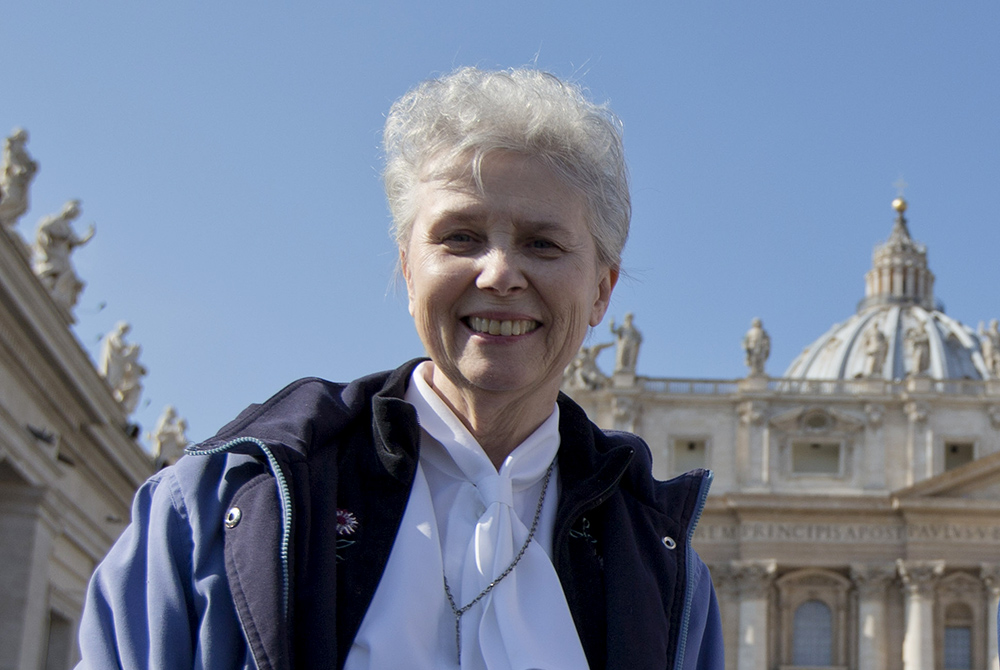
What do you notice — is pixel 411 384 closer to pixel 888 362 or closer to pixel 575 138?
pixel 575 138

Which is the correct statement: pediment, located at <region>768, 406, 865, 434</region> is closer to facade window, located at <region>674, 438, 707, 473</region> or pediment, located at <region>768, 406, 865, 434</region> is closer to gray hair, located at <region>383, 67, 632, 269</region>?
facade window, located at <region>674, 438, 707, 473</region>

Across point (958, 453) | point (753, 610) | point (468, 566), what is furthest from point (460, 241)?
point (958, 453)

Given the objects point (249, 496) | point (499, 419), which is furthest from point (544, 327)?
point (249, 496)

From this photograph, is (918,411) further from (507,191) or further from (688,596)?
(507,191)

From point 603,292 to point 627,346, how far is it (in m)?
41.3

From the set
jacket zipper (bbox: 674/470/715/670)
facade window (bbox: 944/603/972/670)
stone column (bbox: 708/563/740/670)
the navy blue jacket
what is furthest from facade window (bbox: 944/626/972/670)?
the navy blue jacket

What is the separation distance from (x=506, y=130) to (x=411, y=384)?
0.53m

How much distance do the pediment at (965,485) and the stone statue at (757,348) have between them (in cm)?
506

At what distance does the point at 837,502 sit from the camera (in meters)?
42.4

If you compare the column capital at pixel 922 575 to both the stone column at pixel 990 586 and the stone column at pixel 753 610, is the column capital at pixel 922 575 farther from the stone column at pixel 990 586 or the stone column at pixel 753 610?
the stone column at pixel 753 610

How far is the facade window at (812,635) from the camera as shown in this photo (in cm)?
4250

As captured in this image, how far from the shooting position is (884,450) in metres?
43.4

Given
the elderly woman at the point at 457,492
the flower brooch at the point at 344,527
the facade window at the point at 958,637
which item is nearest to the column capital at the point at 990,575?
the facade window at the point at 958,637

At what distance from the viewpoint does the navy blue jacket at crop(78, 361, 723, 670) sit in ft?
8.49
